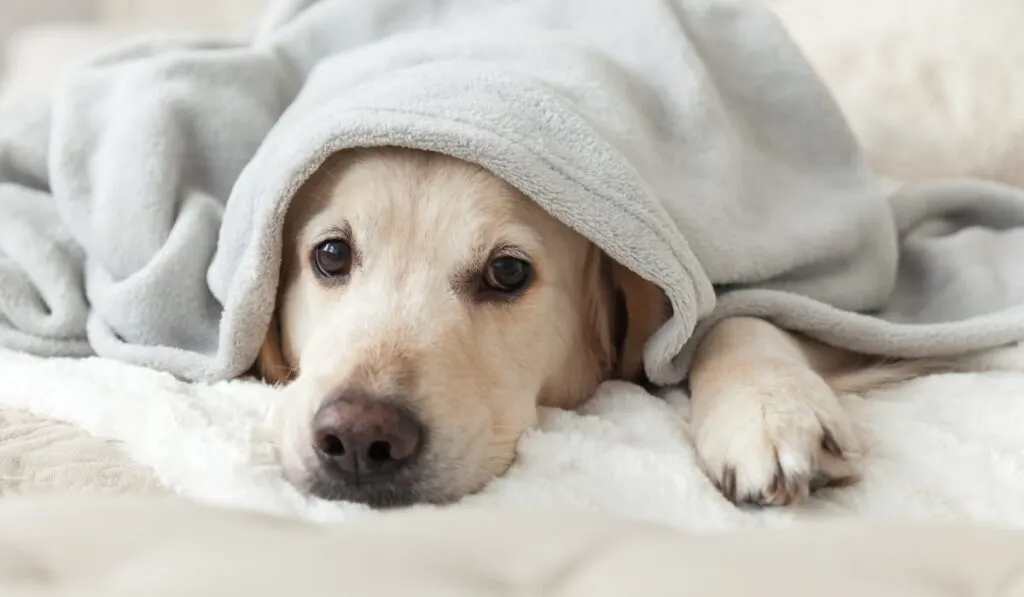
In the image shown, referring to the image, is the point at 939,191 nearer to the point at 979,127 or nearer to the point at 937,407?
the point at 979,127

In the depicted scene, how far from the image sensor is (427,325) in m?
1.21

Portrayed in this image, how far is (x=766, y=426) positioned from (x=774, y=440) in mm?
26

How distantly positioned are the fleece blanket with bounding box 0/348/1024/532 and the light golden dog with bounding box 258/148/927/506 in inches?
1.6

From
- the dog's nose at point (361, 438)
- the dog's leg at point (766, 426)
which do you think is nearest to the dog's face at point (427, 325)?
the dog's nose at point (361, 438)

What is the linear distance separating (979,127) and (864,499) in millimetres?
1260

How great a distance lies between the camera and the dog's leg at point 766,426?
1012mm

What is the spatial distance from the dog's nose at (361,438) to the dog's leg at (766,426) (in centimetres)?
34

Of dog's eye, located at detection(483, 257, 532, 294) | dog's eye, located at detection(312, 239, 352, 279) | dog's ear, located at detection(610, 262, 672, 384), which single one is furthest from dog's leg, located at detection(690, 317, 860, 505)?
dog's eye, located at detection(312, 239, 352, 279)

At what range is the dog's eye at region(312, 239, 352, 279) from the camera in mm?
1351

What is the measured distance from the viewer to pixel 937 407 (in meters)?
1.23

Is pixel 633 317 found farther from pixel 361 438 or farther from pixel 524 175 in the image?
pixel 361 438

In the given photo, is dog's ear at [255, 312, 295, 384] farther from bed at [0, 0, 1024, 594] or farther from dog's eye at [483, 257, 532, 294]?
dog's eye at [483, 257, 532, 294]

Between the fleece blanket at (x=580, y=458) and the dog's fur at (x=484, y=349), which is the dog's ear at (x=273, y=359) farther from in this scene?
the fleece blanket at (x=580, y=458)

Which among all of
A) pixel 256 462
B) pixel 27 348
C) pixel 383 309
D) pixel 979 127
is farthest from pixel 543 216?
pixel 979 127
